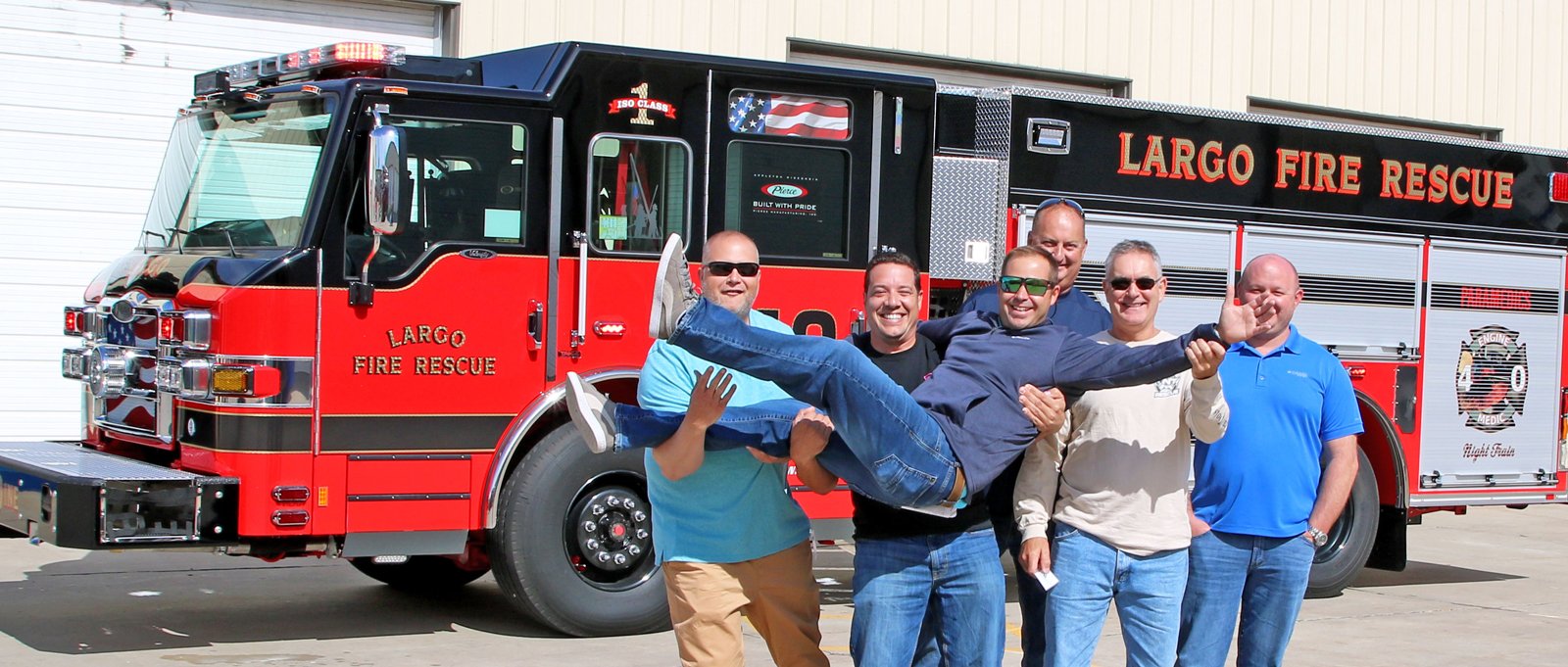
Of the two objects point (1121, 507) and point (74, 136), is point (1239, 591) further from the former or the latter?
point (74, 136)

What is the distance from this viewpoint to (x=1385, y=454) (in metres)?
9.62

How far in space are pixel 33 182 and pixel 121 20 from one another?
1242 millimetres

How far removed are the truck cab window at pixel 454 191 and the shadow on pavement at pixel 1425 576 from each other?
5751 millimetres

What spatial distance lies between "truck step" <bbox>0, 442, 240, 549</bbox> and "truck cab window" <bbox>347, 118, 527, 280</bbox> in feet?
3.64

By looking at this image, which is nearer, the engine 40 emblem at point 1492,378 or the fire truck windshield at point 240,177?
the fire truck windshield at point 240,177

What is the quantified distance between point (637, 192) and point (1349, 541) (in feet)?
14.7

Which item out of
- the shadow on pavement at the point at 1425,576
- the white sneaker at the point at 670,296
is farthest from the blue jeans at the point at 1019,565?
the shadow on pavement at the point at 1425,576

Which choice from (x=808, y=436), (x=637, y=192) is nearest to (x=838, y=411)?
(x=808, y=436)

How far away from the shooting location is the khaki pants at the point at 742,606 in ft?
15.0

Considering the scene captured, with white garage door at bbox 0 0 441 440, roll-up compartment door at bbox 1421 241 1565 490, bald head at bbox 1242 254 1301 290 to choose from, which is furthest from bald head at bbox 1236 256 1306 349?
white garage door at bbox 0 0 441 440

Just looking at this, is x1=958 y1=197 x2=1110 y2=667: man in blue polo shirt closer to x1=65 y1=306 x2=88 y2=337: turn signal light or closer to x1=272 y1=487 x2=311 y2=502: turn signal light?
x1=272 y1=487 x2=311 y2=502: turn signal light

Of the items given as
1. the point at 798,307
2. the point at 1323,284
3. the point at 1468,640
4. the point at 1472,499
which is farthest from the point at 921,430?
the point at 1472,499

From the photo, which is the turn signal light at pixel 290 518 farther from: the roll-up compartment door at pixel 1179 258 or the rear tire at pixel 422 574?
the roll-up compartment door at pixel 1179 258

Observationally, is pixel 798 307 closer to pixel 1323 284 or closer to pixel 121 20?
pixel 1323 284
